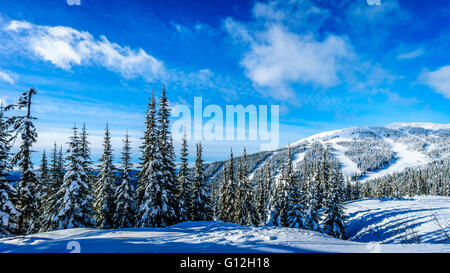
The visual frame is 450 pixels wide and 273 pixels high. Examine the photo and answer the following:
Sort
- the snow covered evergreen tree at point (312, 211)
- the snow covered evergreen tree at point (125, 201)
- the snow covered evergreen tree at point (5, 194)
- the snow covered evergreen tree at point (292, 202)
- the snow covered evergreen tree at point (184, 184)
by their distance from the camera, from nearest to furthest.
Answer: the snow covered evergreen tree at point (5, 194)
the snow covered evergreen tree at point (125, 201)
the snow covered evergreen tree at point (184, 184)
the snow covered evergreen tree at point (292, 202)
the snow covered evergreen tree at point (312, 211)

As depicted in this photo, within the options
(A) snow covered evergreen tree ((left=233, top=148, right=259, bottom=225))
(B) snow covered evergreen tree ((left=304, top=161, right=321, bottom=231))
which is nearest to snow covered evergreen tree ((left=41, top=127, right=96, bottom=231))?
(A) snow covered evergreen tree ((left=233, top=148, right=259, bottom=225))

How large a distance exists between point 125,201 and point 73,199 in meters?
4.87

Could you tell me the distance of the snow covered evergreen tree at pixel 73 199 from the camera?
19.0m

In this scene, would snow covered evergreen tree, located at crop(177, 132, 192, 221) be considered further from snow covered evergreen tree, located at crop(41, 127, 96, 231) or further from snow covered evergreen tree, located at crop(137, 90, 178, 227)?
snow covered evergreen tree, located at crop(41, 127, 96, 231)

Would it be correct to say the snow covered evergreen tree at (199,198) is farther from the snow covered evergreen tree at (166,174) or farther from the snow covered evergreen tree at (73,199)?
the snow covered evergreen tree at (73,199)

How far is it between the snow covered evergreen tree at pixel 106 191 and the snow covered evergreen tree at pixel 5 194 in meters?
7.05

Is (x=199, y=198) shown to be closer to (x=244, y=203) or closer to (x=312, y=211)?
(x=244, y=203)

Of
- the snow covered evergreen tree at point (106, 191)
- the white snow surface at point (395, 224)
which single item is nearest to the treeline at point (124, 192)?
the snow covered evergreen tree at point (106, 191)

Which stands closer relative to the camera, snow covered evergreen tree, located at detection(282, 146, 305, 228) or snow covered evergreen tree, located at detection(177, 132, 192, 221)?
snow covered evergreen tree, located at detection(177, 132, 192, 221)

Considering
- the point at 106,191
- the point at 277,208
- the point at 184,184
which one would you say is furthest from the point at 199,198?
the point at 277,208

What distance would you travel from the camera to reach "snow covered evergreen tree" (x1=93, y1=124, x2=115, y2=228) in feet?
74.0

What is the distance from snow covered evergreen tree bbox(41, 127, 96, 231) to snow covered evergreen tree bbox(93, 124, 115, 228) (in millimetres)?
2239
